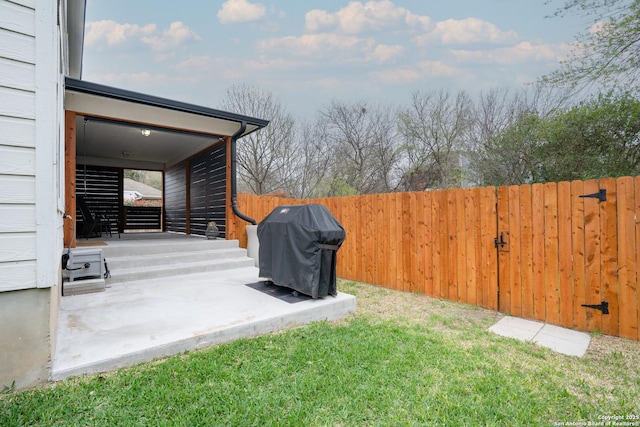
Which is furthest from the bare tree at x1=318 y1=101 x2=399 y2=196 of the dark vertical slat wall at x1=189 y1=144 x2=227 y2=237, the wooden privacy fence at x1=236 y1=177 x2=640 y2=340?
the wooden privacy fence at x1=236 y1=177 x2=640 y2=340

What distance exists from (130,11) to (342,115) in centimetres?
934

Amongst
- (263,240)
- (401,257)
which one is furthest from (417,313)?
(263,240)

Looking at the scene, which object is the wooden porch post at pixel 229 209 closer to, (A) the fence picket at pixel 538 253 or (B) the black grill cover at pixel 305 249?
(B) the black grill cover at pixel 305 249

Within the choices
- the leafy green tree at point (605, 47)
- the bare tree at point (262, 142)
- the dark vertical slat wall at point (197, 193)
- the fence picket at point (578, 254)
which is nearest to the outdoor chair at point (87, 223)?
the dark vertical slat wall at point (197, 193)

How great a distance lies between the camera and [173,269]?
4914 millimetres

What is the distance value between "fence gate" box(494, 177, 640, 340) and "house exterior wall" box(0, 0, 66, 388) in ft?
15.7

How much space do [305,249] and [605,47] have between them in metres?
5.91

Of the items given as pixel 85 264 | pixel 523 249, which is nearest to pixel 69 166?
pixel 85 264

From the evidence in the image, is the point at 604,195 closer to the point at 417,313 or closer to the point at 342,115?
the point at 417,313

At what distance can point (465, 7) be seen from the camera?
992 centimetres

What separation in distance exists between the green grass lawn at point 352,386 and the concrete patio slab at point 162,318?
123 millimetres

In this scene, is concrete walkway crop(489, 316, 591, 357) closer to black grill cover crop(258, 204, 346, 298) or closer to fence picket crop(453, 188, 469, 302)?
fence picket crop(453, 188, 469, 302)

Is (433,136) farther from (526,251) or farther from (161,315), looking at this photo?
(161,315)

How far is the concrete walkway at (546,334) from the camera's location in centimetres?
306
